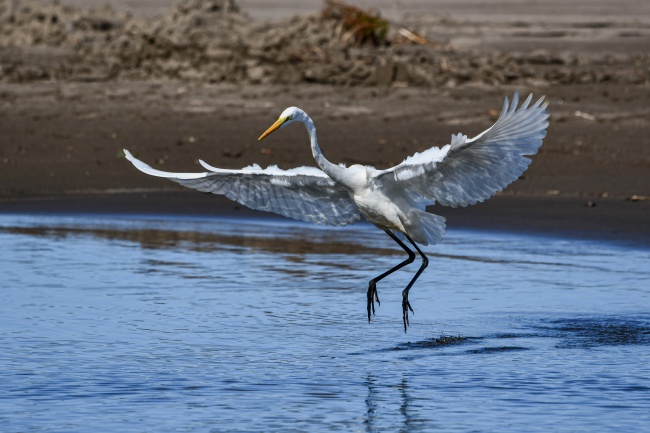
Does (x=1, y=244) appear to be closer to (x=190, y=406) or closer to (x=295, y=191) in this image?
(x=295, y=191)

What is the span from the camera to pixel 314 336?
911cm

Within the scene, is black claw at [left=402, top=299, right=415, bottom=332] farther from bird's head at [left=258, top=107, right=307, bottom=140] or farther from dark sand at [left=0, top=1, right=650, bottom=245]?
dark sand at [left=0, top=1, right=650, bottom=245]

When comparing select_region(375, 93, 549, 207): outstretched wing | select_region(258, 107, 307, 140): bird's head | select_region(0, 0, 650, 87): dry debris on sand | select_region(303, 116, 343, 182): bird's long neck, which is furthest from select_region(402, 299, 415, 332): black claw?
select_region(0, 0, 650, 87): dry debris on sand

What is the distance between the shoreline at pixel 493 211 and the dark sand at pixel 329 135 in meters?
0.02

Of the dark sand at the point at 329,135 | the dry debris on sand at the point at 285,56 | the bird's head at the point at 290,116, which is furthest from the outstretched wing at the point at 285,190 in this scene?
the dry debris on sand at the point at 285,56

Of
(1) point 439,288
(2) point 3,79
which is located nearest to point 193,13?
(2) point 3,79

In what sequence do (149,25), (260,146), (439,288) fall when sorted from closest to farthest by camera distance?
(439,288)
(260,146)
(149,25)

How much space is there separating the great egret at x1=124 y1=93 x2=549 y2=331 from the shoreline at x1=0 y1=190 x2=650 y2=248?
12.0ft

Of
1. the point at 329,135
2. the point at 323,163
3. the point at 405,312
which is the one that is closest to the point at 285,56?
the point at 329,135

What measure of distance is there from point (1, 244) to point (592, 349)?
666cm

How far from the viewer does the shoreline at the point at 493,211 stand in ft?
44.3

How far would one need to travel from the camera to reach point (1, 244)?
1320cm

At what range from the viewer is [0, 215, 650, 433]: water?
7250 mm

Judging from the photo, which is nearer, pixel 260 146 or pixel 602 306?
pixel 602 306
